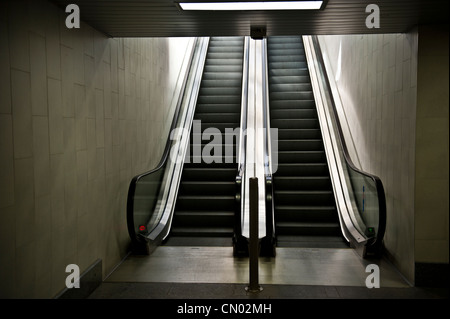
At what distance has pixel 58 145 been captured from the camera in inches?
123

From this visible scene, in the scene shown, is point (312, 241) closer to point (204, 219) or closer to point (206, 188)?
point (204, 219)

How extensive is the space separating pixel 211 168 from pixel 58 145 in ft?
12.0

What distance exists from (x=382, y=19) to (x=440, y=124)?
1036 mm

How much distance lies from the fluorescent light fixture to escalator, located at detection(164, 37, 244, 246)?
8.35 feet

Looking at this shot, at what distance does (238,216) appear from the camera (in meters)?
4.78

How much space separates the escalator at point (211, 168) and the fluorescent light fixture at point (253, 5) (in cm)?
254

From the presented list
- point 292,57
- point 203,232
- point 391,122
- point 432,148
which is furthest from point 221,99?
point 432,148

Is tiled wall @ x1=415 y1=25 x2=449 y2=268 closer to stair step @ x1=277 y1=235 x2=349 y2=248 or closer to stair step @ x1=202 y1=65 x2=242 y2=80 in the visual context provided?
stair step @ x1=277 y1=235 x2=349 y2=248

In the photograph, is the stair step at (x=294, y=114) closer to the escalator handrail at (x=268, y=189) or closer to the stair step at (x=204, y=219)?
the escalator handrail at (x=268, y=189)

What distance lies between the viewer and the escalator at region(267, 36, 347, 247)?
5496 millimetres

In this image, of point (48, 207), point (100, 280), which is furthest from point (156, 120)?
point (48, 207)

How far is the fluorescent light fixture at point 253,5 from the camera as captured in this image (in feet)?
10.6

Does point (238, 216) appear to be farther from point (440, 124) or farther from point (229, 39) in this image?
point (229, 39)

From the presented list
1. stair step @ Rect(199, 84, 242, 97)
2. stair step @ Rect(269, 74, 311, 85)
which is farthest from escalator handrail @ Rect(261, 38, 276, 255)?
stair step @ Rect(269, 74, 311, 85)
